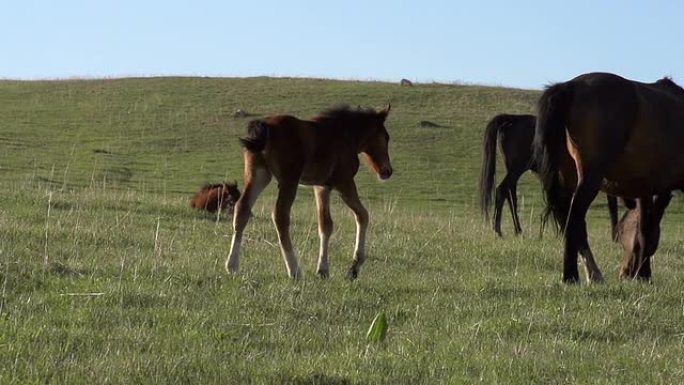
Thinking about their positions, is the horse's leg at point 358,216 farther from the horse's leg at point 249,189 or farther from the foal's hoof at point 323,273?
the horse's leg at point 249,189

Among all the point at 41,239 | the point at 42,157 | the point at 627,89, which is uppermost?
the point at 627,89

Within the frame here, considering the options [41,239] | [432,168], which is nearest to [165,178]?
[432,168]

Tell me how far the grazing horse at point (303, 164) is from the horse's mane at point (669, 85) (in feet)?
9.93

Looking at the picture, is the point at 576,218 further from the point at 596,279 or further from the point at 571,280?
the point at 596,279

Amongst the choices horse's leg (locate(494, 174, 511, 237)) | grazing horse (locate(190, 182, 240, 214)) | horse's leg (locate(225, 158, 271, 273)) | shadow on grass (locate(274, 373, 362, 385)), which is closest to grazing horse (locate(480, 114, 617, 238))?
horse's leg (locate(494, 174, 511, 237))

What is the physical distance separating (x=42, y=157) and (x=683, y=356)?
27.7 metres

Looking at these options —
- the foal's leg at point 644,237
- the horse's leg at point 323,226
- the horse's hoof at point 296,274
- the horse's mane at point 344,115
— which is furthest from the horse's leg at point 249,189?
the foal's leg at point 644,237

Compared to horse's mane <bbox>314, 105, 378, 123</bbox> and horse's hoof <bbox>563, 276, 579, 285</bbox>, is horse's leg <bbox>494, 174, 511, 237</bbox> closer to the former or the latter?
horse's mane <bbox>314, 105, 378, 123</bbox>

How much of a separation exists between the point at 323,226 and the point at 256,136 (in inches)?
47.3

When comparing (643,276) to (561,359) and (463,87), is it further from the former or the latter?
(463,87)

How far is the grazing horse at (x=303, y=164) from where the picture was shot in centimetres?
958

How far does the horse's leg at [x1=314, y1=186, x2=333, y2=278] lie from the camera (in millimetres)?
9859

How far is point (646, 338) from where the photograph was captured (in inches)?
301

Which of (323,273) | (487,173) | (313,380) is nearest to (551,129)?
(323,273)
